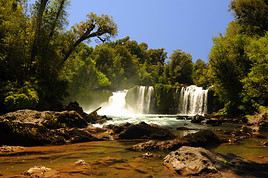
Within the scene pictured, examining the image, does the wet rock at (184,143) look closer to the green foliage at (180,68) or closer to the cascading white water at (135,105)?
the cascading white water at (135,105)

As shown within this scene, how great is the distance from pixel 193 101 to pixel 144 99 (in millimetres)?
10650

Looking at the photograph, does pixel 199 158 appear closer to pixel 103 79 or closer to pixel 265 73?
pixel 265 73

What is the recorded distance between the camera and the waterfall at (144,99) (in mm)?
58906

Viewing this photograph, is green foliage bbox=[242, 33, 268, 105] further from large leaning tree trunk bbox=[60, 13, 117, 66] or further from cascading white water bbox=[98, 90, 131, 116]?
cascading white water bbox=[98, 90, 131, 116]

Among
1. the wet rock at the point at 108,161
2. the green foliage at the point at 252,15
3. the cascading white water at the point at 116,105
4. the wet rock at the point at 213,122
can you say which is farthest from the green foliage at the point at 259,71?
the cascading white water at the point at 116,105

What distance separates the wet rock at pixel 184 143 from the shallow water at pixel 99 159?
2.23ft

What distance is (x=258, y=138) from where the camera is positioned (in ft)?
64.4

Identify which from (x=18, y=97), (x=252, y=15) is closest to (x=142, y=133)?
(x=18, y=97)

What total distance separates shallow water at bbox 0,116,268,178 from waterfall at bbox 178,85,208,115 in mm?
33481

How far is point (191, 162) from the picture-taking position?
409 inches

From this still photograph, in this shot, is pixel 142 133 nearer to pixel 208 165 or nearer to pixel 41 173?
pixel 208 165

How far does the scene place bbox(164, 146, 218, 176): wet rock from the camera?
9846mm

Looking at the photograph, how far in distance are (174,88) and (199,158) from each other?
1843 inches

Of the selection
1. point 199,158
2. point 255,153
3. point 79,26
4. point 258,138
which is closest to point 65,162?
point 199,158
